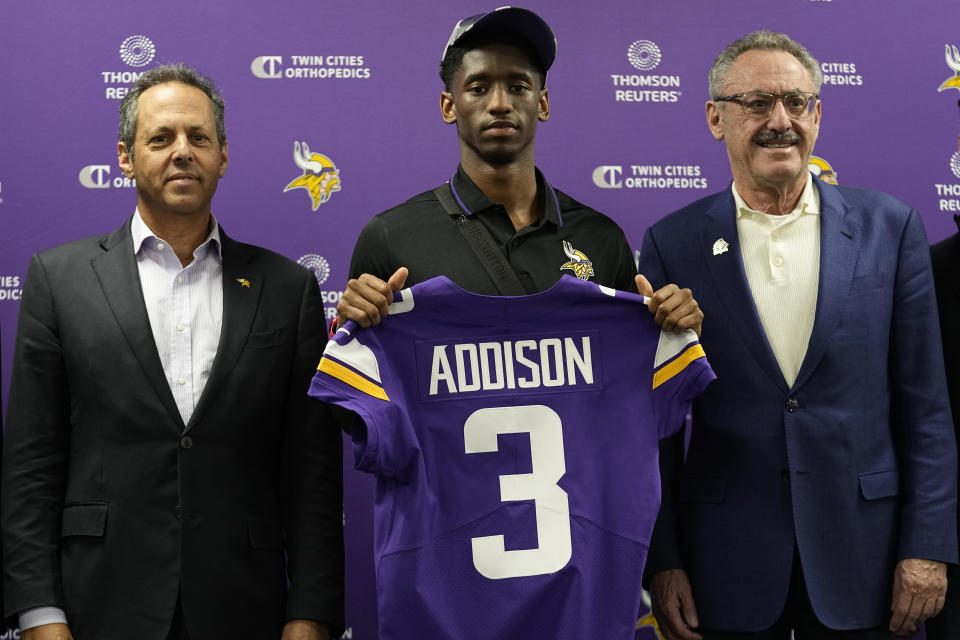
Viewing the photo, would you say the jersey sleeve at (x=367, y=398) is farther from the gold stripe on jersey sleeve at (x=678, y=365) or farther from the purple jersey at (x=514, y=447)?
the gold stripe on jersey sleeve at (x=678, y=365)

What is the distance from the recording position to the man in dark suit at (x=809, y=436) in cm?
196

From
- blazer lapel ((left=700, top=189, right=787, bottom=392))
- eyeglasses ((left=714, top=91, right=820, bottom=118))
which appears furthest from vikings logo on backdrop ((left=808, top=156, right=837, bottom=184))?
blazer lapel ((left=700, top=189, right=787, bottom=392))

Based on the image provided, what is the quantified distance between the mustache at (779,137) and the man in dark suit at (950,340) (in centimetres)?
45

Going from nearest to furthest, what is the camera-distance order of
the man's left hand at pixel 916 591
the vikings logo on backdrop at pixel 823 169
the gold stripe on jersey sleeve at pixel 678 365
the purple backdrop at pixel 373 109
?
the gold stripe on jersey sleeve at pixel 678 365, the man's left hand at pixel 916 591, the purple backdrop at pixel 373 109, the vikings logo on backdrop at pixel 823 169

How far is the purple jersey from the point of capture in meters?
1.76

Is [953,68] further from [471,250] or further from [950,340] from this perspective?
[471,250]

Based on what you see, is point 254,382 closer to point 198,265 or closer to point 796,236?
point 198,265

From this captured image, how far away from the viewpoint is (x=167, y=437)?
1908 mm

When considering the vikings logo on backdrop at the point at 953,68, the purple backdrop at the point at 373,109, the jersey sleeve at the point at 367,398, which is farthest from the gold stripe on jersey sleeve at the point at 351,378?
the vikings logo on backdrop at the point at 953,68

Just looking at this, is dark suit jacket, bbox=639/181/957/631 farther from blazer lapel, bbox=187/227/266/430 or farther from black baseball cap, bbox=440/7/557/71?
blazer lapel, bbox=187/227/266/430

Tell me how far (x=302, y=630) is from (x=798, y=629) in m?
1.15

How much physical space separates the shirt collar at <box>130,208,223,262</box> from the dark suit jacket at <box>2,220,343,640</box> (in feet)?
0.10

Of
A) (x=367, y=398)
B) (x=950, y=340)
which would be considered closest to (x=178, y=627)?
(x=367, y=398)

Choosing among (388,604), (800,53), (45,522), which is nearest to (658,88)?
(800,53)
